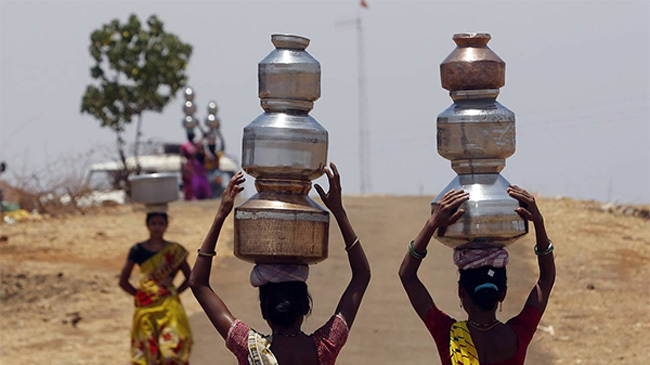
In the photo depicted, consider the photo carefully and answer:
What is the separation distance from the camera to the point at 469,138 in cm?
408

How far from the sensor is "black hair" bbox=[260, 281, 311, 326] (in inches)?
153

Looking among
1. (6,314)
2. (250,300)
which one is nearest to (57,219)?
(6,314)

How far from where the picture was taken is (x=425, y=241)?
407 centimetres

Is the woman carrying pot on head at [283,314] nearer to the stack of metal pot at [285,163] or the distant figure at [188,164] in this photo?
the stack of metal pot at [285,163]

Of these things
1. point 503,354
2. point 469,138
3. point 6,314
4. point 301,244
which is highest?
point 469,138

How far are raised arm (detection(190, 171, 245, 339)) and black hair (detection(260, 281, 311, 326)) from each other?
227 millimetres

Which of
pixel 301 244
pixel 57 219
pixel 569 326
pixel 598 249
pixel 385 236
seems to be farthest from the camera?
pixel 57 219

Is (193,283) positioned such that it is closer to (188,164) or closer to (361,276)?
(361,276)

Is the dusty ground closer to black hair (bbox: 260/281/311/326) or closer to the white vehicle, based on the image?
the white vehicle

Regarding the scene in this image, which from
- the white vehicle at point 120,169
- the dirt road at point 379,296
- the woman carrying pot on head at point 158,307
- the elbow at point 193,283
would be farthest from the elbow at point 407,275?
the white vehicle at point 120,169

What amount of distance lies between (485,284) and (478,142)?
55 cm

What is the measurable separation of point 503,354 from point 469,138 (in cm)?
85

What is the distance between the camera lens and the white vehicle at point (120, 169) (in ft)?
73.4

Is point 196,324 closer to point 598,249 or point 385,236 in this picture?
point 385,236
